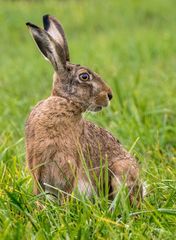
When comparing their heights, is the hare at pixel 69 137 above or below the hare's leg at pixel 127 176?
above

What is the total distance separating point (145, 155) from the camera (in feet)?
17.2

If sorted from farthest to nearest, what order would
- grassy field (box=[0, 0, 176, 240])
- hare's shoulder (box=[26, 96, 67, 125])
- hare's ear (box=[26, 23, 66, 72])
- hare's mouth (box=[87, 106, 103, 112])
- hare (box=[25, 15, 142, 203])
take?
hare's mouth (box=[87, 106, 103, 112]) → hare's ear (box=[26, 23, 66, 72]) → hare's shoulder (box=[26, 96, 67, 125]) → hare (box=[25, 15, 142, 203]) → grassy field (box=[0, 0, 176, 240])

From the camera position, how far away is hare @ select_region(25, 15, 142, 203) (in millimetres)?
4293

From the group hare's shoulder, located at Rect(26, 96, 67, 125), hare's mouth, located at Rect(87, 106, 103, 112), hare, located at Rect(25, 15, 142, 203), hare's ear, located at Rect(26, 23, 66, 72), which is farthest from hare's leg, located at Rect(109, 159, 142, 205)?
hare's ear, located at Rect(26, 23, 66, 72)

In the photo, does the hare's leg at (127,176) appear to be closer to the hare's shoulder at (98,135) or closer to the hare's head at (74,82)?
the hare's shoulder at (98,135)

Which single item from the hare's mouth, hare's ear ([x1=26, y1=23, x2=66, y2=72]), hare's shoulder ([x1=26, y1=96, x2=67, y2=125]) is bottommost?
the hare's mouth

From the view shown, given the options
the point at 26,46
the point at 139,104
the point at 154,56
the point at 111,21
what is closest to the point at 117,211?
the point at 139,104

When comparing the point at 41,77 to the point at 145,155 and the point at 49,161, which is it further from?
the point at 49,161

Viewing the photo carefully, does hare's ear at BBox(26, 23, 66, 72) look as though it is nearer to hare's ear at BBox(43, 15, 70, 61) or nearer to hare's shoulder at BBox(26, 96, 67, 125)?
hare's ear at BBox(43, 15, 70, 61)

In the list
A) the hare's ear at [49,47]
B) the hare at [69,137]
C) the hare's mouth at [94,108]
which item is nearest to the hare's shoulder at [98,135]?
the hare at [69,137]

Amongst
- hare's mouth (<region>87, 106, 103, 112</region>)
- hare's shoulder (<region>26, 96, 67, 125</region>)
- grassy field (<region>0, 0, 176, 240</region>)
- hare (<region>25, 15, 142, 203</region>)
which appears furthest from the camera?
hare's mouth (<region>87, 106, 103, 112</region>)

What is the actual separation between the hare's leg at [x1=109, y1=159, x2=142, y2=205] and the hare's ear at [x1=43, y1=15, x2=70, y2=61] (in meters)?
0.78

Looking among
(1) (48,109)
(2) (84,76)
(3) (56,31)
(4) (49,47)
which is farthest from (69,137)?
(3) (56,31)

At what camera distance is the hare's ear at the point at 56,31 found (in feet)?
15.6
